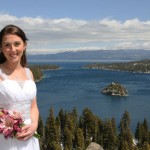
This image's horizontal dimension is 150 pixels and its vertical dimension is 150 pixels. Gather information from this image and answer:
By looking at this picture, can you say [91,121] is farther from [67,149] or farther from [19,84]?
[19,84]

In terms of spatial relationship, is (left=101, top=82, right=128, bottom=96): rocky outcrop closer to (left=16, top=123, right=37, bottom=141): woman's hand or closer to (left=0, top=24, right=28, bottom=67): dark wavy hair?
(left=0, top=24, right=28, bottom=67): dark wavy hair

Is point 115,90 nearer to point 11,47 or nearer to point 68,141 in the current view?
point 68,141

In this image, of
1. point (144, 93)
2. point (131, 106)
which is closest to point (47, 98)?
point (131, 106)

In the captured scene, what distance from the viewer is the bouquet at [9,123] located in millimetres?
5211

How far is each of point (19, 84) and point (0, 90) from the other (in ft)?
1.29

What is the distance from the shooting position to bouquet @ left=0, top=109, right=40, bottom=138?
17.1 feet

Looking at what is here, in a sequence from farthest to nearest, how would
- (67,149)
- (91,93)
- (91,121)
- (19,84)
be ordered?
(91,93), (91,121), (67,149), (19,84)

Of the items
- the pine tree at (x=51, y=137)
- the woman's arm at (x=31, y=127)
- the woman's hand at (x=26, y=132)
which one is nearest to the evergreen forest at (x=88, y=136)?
the pine tree at (x=51, y=137)

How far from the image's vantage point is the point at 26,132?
17.8 ft

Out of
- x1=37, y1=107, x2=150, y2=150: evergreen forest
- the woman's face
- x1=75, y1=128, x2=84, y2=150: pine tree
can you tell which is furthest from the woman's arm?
x1=75, y1=128, x2=84, y2=150: pine tree

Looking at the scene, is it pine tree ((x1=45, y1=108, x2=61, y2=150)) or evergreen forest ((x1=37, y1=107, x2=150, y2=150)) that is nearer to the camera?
pine tree ((x1=45, y1=108, x2=61, y2=150))

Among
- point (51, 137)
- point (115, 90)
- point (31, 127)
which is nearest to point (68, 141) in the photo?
point (51, 137)

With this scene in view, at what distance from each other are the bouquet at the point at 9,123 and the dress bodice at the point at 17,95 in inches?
6.6

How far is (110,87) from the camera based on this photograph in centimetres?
17025
